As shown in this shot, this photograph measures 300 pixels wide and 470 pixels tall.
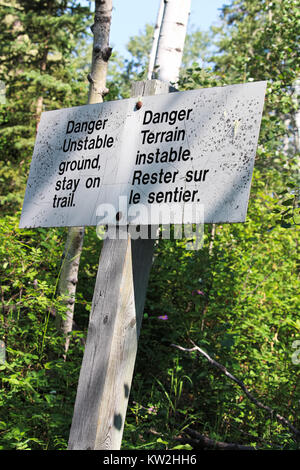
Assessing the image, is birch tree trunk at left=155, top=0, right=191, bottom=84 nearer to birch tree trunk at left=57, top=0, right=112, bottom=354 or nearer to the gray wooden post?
birch tree trunk at left=57, top=0, right=112, bottom=354

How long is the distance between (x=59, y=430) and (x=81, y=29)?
10.0 m

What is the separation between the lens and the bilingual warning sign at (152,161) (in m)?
1.88

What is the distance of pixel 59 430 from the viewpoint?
9.80 ft

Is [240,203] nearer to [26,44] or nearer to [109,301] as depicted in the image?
[109,301]

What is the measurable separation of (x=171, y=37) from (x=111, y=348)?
3030 mm

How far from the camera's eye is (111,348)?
78.1 inches

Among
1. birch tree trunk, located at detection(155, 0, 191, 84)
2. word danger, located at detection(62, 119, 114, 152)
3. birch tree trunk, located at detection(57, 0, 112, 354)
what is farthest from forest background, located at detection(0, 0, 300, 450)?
word danger, located at detection(62, 119, 114, 152)

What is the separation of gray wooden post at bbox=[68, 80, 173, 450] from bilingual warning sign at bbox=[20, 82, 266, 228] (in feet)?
0.65

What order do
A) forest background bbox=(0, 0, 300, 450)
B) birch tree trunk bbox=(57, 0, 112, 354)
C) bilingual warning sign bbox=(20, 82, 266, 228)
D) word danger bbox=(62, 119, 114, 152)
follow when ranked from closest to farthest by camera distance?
bilingual warning sign bbox=(20, 82, 266, 228) < word danger bbox=(62, 119, 114, 152) < forest background bbox=(0, 0, 300, 450) < birch tree trunk bbox=(57, 0, 112, 354)

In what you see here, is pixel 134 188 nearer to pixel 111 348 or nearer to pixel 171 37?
pixel 111 348

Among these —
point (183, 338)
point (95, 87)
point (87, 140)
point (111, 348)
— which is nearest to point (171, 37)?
point (95, 87)

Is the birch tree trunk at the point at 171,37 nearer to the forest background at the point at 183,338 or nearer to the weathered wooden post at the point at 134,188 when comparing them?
the forest background at the point at 183,338

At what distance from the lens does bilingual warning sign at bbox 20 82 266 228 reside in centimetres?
188
